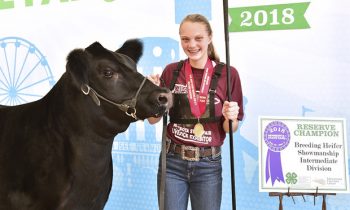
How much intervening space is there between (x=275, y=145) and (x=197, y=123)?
460mm

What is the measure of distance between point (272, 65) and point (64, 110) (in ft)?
4.88

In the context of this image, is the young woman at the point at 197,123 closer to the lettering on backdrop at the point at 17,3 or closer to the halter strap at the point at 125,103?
the halter strap at the point at 125,103

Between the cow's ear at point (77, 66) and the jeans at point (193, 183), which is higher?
the cow's ear at point (77, 66)

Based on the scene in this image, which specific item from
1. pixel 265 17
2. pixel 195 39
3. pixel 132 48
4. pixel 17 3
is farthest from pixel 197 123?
pixel 17 3

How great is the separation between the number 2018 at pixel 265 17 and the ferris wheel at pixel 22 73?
177 cm

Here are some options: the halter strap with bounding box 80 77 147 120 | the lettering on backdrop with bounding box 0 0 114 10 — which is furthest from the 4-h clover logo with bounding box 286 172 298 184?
the lettering on backdrop with bounding box 0 0 114 10

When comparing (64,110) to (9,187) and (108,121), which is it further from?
(9,187)

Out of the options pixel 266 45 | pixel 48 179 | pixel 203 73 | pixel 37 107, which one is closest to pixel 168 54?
pixel 266 45

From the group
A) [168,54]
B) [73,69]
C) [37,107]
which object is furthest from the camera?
[168,54]

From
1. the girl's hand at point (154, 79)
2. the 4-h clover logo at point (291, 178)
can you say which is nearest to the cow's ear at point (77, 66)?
the girl's hand at point (154, 79)

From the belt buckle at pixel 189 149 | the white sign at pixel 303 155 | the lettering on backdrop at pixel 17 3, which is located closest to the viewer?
the belt buckle at pixel 189 149

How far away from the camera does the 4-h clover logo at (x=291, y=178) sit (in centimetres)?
204

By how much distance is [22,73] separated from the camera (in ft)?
12.0

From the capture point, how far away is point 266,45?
271 centimetres
